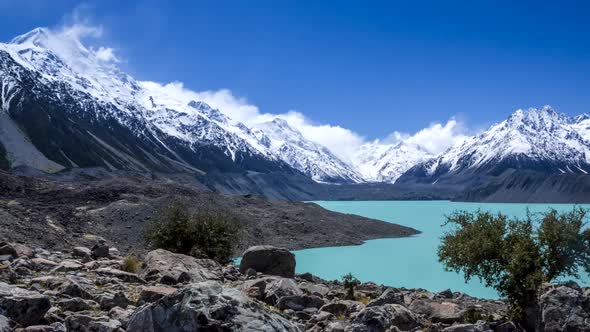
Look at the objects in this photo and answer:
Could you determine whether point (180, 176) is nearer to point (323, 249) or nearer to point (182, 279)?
point (323, 249)

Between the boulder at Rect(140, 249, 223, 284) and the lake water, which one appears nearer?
the boulder at Rect(140, 249, 223, 284)

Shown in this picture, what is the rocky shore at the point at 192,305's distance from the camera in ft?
25.9

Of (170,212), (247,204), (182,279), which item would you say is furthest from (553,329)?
(247,204)

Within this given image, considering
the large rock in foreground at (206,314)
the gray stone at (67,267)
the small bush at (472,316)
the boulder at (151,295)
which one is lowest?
the small bush at (472,316)

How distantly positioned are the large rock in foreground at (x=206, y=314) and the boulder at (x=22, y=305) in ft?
6.27

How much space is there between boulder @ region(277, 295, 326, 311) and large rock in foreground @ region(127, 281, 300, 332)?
6.40 m

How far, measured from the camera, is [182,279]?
52.9 feet

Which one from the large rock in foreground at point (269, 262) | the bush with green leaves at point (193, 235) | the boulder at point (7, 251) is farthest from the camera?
the bush with green leaves at point (193, 235)

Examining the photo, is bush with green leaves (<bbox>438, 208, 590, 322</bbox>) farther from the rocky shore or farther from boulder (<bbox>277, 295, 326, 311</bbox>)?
boulder (<bbox>277, 295, 326, 311</bbox>)

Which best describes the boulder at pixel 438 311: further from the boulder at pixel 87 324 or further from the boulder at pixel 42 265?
the boulder at pixel 42 265

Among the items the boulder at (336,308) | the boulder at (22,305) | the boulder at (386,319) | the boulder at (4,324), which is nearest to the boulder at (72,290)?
the boulder at (22,305)

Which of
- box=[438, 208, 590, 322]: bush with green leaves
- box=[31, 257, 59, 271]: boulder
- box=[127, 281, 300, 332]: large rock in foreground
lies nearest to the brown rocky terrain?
box=[438, 208, 590, 322]: bush with green leaves

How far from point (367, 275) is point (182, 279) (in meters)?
38.4

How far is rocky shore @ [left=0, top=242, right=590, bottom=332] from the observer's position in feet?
25.9
